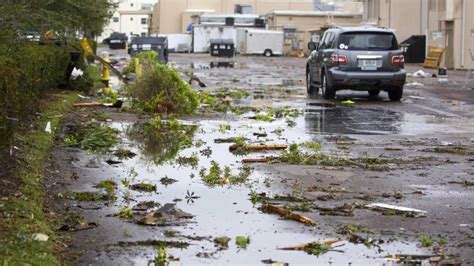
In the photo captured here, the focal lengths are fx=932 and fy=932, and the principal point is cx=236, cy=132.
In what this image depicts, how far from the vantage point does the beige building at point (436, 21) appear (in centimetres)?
4884

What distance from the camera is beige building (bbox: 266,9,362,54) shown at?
90688mm

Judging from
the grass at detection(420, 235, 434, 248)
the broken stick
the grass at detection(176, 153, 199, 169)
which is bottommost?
the grass at detection(420, 235, 434, 248)

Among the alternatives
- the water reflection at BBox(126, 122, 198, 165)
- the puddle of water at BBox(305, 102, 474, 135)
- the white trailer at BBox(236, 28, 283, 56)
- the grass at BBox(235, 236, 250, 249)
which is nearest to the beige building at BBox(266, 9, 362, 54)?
the white trailer at BBox(236, 28, 283, 56)

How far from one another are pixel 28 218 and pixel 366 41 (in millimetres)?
16839

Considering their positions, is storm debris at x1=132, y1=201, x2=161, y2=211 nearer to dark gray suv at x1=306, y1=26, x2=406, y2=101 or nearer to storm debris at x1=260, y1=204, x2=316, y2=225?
storm debris at x1=260, y1=204, x2=316, y2=225

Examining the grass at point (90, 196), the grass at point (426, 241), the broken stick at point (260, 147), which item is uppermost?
the broken stick at point (260, 147)

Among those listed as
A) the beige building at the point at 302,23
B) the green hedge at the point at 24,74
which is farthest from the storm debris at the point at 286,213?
the beige building at the point at 302,23

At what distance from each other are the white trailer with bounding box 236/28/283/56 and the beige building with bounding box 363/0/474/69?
13925 mm

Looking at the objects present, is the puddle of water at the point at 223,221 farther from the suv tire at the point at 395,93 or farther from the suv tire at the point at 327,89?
the suv tire at the point at 395,93

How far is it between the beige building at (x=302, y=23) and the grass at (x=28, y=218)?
79395 millimetres

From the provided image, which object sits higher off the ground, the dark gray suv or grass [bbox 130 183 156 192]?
the dark gray suv

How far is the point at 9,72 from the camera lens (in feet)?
30.9

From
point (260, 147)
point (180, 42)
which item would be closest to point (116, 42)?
point (180, 42)

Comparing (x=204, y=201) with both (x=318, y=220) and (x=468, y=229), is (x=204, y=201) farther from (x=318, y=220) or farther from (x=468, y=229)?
(x=468, y=229)
